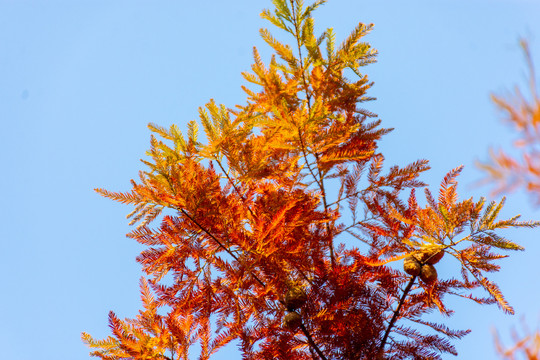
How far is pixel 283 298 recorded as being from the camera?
2400 millimetres

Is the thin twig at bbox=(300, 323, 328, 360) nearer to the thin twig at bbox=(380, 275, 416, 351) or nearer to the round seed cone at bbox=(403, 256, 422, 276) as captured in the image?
the thin twig at bbox=(380, 275, 416, 351)

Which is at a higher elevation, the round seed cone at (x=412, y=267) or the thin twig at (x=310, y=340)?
the round seed cone at (x=412, y=267)

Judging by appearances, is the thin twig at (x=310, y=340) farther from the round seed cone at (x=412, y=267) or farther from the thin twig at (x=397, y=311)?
the round seed cone at (x=412, y=267)

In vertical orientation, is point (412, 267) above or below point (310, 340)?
above

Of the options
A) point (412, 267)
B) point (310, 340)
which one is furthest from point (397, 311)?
point (310, 340)

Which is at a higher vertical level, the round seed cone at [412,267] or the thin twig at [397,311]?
the round seed cone at [412,267]

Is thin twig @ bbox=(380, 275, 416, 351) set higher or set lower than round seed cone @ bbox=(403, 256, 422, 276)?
lower

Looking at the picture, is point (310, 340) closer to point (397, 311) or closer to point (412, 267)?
point (397, 311)

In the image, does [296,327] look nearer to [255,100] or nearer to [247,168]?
[247,168]

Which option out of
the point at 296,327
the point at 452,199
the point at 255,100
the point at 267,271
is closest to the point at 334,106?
the point at 255,100

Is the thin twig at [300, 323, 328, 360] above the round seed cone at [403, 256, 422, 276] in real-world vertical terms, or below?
below

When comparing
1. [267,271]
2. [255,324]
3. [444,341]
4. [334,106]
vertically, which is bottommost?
[444,341]

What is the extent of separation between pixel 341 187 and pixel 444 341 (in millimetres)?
1109

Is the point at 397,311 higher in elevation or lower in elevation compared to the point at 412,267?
lower
